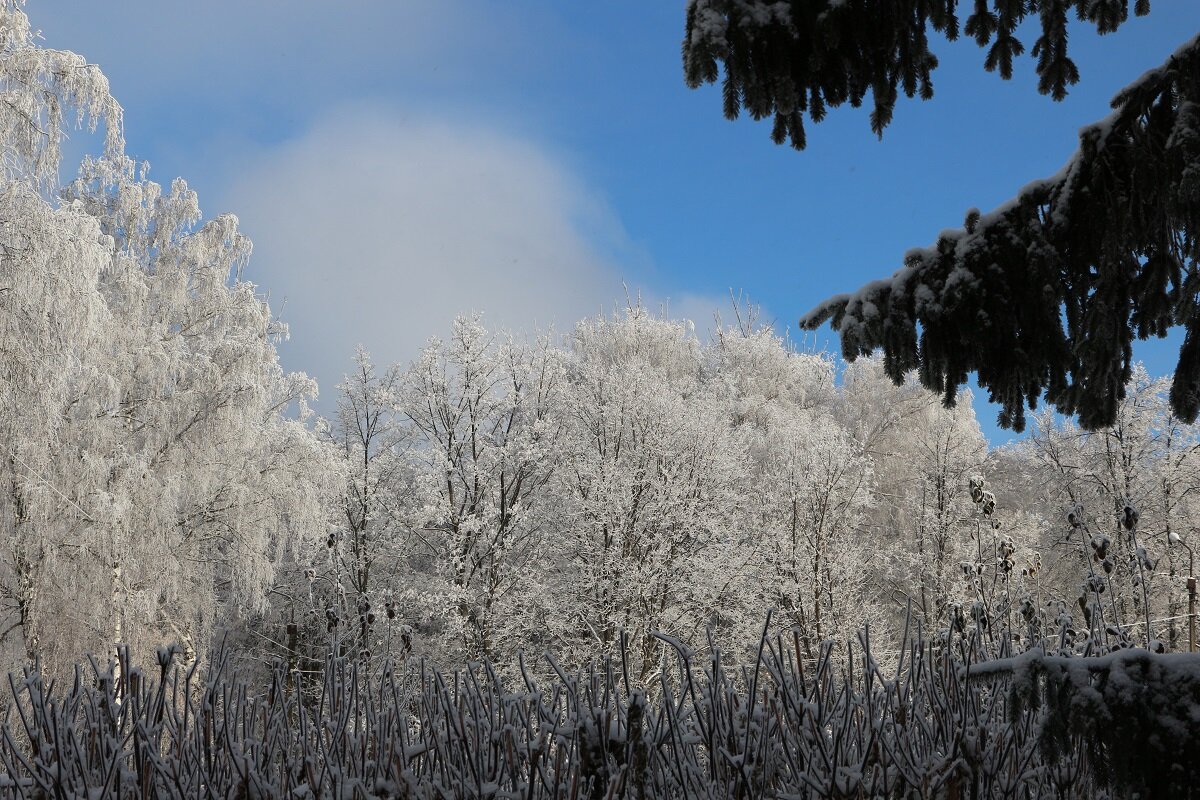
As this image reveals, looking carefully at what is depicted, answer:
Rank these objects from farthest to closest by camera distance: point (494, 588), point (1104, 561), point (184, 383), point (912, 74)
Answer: point (494, 588) < point (184, 383) < point (1104, 561) < point (912, 74)

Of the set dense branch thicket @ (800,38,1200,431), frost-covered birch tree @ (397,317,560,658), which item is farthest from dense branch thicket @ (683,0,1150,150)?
frost-covered birch tree @ (397,317,560,658)

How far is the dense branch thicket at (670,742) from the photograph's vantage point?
5.50 ft

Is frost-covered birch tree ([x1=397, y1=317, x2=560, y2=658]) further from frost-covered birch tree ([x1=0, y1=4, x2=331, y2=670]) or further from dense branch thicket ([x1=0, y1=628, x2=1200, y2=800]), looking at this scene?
dense branch thicket ([x1=0, y1=628, x2=1200, y2=800])

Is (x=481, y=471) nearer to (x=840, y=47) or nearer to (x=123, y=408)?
(x=123, y=408)

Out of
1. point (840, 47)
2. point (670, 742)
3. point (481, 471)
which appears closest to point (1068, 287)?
point (840, 47)

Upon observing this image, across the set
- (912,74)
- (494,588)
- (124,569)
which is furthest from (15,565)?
(912,74)

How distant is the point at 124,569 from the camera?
1184 centimetres

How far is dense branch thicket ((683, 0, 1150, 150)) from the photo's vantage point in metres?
2.62

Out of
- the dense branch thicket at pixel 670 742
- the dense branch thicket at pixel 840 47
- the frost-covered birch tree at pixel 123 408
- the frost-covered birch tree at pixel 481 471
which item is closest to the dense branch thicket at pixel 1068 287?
the dense branch thicket at pixel 840 47

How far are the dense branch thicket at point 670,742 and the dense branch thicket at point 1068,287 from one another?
1.15 metres

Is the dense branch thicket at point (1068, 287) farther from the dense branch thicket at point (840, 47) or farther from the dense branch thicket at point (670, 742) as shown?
the dense branch thicket at point (670, 742)

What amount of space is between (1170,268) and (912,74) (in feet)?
3.72

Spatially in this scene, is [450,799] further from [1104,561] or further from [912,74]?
[1104,561]

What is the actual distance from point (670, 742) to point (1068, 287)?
85.1 inches
